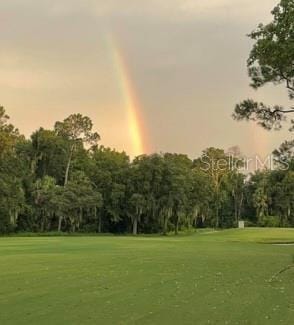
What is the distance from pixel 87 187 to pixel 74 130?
1772cm

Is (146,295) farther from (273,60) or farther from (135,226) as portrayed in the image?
(135,226)

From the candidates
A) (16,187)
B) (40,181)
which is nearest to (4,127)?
(16,187)

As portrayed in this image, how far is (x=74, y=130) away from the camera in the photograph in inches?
3895

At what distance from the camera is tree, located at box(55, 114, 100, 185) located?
97688mm

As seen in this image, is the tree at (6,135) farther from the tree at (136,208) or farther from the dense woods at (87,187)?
the tree at (136,208)

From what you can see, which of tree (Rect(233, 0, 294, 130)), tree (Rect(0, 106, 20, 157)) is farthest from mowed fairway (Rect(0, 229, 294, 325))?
tree (Rect(0, 106, 20, 157))

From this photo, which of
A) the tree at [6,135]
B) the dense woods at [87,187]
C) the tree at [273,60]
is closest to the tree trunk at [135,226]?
the dense woods at [87,187]

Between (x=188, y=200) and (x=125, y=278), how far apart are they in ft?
236

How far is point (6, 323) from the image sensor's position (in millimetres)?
10328

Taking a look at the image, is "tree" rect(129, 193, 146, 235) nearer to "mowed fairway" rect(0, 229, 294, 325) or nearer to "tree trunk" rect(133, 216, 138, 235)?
"tree trunk" rect(133, 216, 138, 235)

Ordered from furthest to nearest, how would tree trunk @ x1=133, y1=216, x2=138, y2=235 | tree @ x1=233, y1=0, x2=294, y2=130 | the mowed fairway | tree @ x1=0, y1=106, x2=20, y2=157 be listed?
tree trunk @ x1=133, y1=216, x2=138, y2=235 → tree @ x1=0, y1=106, x2=20, y2=157 → tree @ x1=233, y1=0, x2=294, y2=130 → the mowed fairway

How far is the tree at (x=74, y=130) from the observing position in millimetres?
97688

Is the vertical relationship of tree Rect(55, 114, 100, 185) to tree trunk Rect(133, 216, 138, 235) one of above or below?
above

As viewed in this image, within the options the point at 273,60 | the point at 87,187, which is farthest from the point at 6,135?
the point at 273,60
